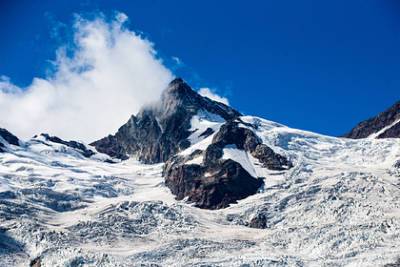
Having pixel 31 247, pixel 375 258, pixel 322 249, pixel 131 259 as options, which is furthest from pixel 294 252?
pixel 31 247

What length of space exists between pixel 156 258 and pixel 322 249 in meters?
35.7

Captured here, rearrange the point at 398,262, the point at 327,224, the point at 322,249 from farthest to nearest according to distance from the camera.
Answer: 1. the point at 327,224
2. the point at 322,249
3. the point at 398,262

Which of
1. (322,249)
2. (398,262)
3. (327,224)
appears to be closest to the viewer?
(398,262)

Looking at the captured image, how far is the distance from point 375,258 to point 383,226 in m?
17.6

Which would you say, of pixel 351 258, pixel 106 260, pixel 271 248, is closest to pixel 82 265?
pixel 106 260

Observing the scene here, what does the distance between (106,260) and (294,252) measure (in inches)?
1592

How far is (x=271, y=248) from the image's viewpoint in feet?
625

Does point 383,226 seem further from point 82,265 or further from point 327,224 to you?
point 82,265

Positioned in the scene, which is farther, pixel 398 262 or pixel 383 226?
pixel 383 226

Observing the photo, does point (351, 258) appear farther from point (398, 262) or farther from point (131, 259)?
point (131, 259)

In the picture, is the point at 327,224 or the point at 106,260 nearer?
the point at 106,260

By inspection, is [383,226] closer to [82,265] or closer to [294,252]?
[294,252]

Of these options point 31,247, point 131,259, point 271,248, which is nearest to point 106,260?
point 131,259

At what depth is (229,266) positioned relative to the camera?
6993 inches
